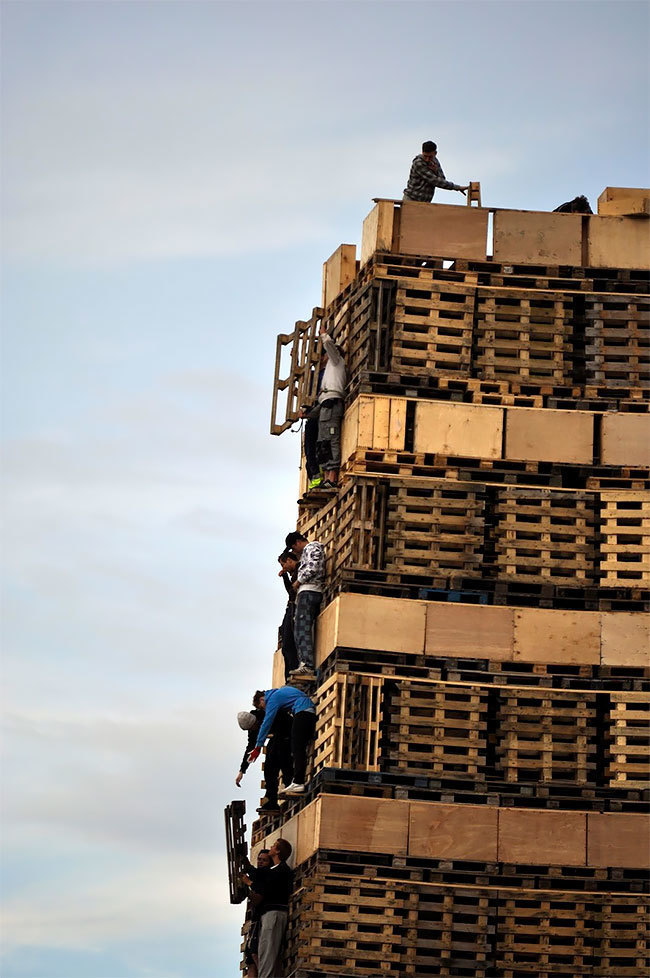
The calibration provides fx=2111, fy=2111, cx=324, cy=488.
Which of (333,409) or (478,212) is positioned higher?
(478,212)

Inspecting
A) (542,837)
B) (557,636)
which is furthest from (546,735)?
(542,837)

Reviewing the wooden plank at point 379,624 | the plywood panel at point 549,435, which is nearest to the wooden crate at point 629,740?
the wooden plank at point 379,624

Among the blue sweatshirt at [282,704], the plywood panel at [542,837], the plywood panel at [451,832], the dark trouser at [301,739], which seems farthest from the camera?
the blue sweatshirt at [282,704]

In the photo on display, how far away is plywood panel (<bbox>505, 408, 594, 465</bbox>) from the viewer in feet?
97.5

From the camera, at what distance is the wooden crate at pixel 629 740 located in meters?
28.4

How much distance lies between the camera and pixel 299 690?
1168 inches

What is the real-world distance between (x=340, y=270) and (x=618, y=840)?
995cm

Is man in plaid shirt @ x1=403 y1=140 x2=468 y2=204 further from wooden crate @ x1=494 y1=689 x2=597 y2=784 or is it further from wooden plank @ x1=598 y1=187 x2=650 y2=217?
wooden crate @ x1=494 y1=689 x2=597 y2=784

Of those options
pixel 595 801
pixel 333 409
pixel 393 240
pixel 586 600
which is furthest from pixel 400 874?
pixel 393 240

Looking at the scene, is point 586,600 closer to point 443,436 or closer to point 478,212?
point 443,436

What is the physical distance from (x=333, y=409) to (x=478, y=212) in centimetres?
355

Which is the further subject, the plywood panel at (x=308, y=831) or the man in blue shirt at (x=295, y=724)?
the man in blue shirt at (x=295, y=724)

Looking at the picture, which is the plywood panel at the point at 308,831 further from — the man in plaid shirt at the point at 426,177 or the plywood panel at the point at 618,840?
the man in plaid shirt at the point at 426,177

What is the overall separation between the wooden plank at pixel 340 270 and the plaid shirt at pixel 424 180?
1.57 m
